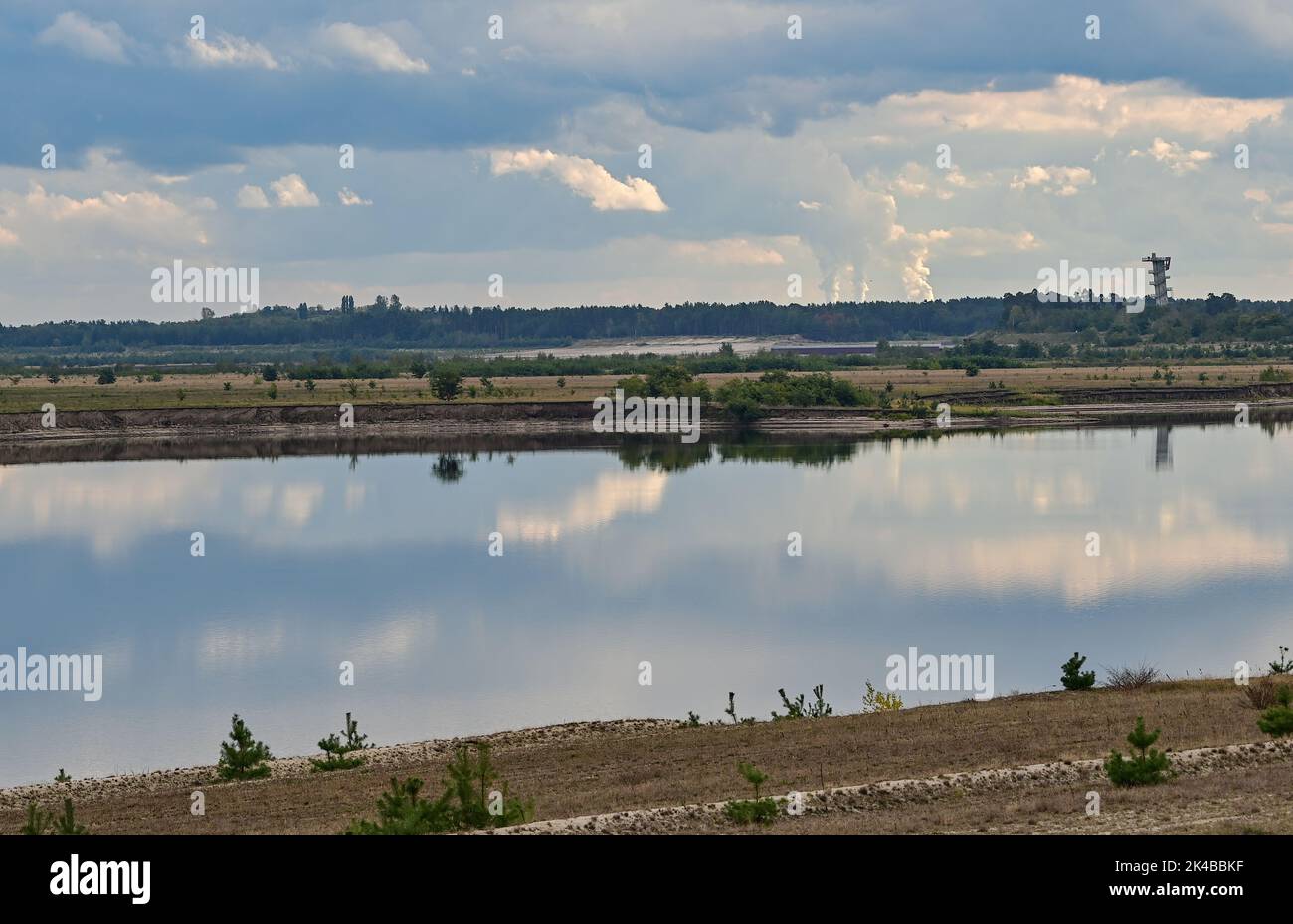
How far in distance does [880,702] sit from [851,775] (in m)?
7.80

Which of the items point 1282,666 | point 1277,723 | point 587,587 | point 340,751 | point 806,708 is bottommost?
point 340,751

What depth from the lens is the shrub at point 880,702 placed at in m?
25.2

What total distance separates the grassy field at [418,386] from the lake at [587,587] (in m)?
35.7

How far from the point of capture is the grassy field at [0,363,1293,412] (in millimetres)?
109688

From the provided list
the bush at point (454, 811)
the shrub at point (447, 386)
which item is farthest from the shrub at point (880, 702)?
the shrub at point (447, 386)

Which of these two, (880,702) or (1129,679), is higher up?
(1129,679)

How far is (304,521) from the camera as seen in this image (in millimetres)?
57188

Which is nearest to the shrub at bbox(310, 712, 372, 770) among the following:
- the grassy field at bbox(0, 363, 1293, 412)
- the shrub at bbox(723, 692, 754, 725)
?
the shrub at bbox(723, 692, 754, 725)

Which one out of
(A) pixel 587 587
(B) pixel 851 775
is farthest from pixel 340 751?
(A) pixel 587 587

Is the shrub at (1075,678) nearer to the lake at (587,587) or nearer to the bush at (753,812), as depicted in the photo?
the lake at (587,587)

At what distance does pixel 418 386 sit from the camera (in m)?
130

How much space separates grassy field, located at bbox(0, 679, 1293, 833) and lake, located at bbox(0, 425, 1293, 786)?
10.7 ft

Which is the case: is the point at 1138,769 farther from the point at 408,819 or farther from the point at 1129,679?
the point at 1129,679

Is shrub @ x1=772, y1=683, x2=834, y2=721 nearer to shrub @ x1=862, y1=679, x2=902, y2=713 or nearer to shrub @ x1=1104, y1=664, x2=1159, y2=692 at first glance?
shrub @ x1=862, y1=679, x2=902, y2=713
